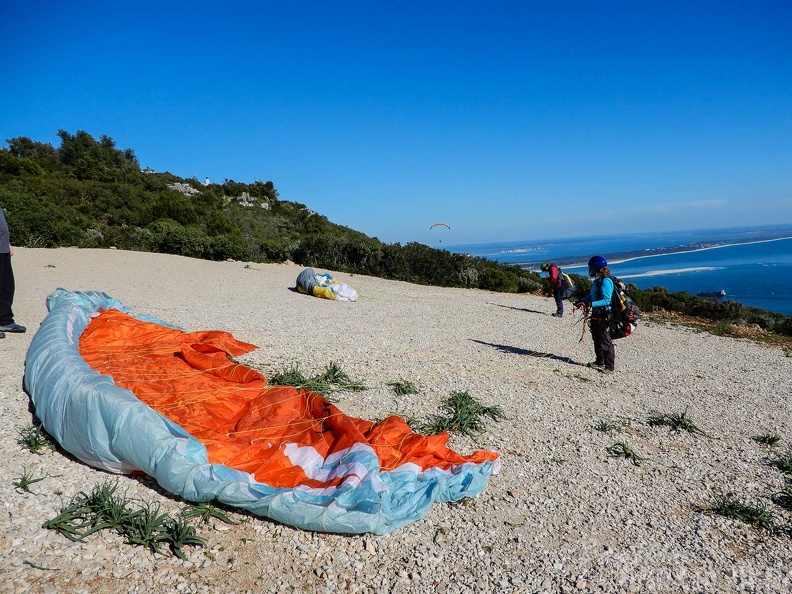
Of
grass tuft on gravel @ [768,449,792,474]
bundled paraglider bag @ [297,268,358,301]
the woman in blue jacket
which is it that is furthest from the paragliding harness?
bundled paraglider bag @ [297,268,358,301]

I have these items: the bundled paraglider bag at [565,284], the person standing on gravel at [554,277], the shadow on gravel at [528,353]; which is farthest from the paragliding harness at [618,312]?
the bundled paraglider bag at [565,284]

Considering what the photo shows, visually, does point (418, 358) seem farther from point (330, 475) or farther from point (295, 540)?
point (295, 540)

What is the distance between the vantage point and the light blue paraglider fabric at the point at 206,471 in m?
3.01

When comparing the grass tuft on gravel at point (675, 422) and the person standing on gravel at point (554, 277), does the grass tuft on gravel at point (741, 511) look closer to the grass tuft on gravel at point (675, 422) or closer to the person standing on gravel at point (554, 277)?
the grass tuft on gravel at point (675, 422)

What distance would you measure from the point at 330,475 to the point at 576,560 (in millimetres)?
1752

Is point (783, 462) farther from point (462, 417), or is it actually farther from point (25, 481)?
point (25, 481)

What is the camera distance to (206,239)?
1973cm

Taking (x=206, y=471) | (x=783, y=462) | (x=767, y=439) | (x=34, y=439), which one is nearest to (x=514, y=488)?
(x=206, y=471)

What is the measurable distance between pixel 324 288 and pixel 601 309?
7902mm

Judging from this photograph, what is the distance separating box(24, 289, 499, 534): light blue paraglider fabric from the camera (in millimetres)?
3012

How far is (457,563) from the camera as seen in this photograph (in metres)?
2.92

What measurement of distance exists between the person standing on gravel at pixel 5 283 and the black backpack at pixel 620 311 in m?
8.49

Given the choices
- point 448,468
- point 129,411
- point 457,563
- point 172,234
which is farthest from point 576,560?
point 172,234

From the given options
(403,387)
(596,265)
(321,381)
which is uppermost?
(596,265)
